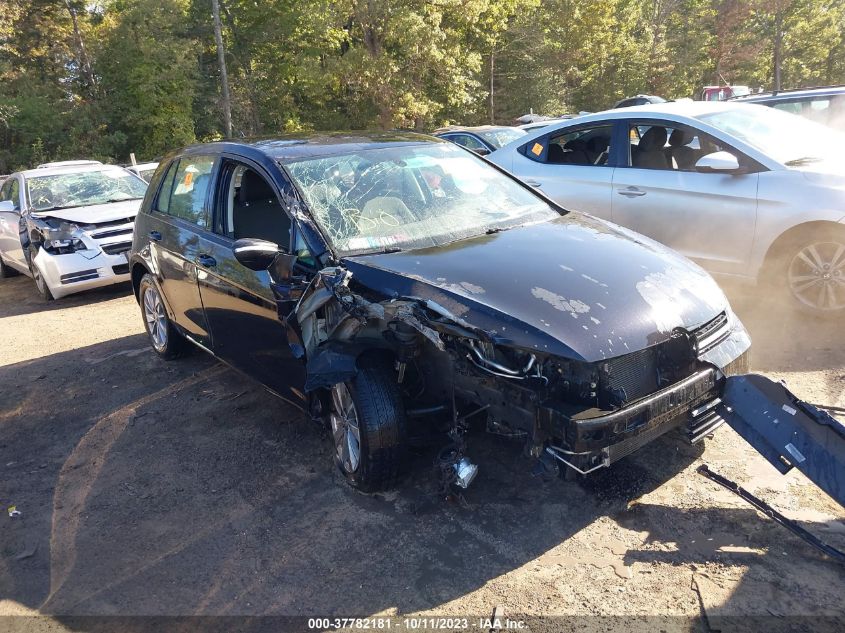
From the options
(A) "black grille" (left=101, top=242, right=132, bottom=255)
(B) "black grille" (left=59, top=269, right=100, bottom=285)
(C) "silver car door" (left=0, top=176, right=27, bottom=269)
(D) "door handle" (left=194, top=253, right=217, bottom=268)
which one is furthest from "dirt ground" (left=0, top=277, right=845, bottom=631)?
(C) "silver car door" (left=0, top=176, right=27, bottom=269)

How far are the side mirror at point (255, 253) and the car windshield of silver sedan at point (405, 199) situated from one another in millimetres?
317

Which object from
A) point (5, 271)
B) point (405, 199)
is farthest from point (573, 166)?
point (5, 271)

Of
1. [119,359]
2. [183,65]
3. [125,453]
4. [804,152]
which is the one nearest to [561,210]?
[804,152]

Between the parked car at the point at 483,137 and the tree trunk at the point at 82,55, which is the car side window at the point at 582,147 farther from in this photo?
the tree trunk at the point at 82,55

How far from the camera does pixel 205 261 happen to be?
4.35 m

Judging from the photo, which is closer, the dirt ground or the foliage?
the dirt ground

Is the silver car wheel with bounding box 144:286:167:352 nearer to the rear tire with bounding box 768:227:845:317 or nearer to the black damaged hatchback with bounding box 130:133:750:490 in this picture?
the black damaged hatchback with bounding box 130:133:750:490

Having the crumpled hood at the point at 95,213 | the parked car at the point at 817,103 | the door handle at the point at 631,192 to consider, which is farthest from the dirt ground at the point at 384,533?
the parked car at the point at 817,103

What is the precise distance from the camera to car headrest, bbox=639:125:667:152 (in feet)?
19.7

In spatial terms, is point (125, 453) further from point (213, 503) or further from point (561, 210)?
point (561, 210)

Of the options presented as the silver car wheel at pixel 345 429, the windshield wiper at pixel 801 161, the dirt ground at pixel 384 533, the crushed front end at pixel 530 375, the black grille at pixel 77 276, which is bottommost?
the dirt ground at pixel 384 533

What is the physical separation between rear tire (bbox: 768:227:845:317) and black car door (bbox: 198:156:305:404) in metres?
3.85

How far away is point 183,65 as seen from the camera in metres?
29.7

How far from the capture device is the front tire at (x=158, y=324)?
18.1 ft
